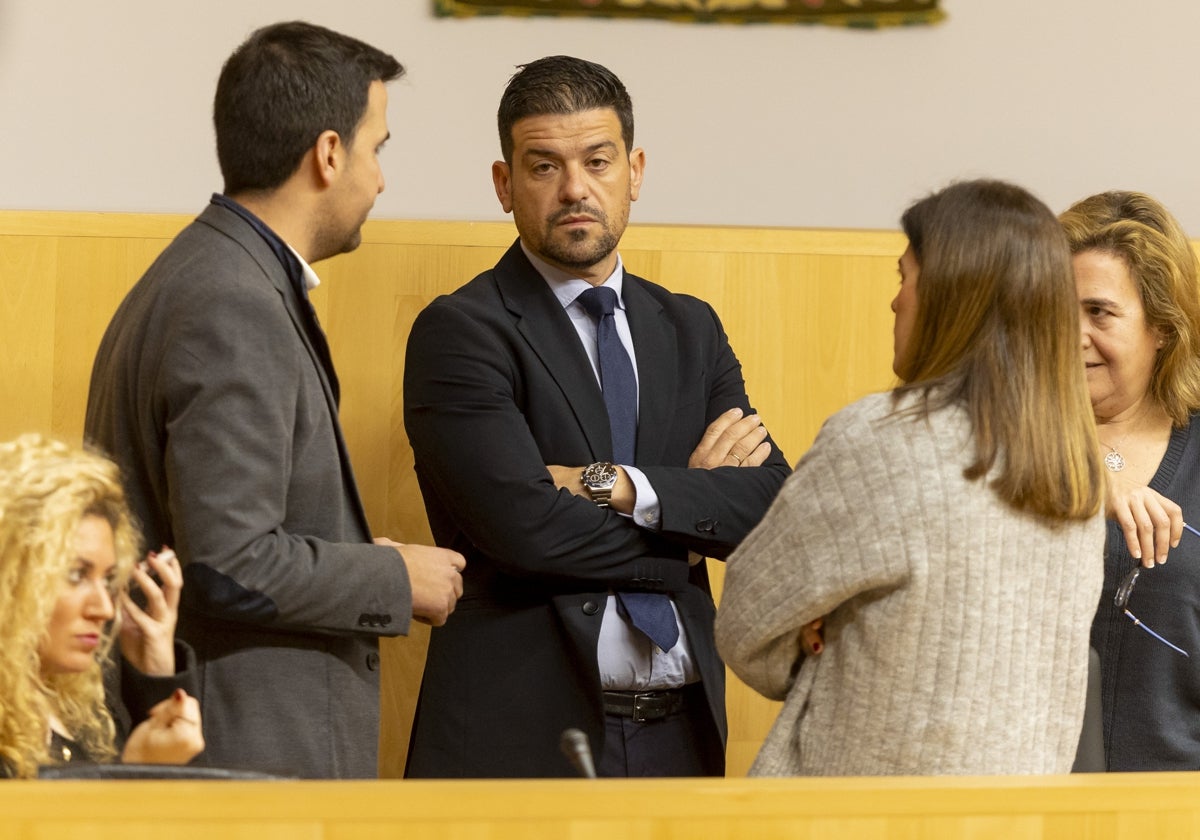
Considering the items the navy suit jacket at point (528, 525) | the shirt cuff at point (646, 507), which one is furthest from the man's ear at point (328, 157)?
the shirt cuff at point (646, 507)

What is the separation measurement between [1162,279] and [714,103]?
111 cm

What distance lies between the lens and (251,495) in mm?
1729

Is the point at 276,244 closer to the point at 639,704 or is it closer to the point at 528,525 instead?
the point at 528,525

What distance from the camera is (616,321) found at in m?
2.43

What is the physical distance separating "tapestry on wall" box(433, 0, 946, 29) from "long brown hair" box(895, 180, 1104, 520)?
5.00ft

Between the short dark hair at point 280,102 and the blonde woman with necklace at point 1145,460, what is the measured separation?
1.08 metres

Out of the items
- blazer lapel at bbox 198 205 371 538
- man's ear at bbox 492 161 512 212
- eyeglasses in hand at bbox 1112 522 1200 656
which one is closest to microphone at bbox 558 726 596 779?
blazer lapel at bbox 198 205 371 538

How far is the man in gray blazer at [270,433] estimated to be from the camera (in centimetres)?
173

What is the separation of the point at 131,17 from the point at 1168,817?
245 centimetres

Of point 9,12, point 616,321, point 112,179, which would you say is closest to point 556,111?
point 616,321

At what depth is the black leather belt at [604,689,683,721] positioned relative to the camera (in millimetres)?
2209

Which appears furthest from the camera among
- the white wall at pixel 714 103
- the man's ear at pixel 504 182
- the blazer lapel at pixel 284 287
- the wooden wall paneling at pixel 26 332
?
the white wall at pixel 714 103

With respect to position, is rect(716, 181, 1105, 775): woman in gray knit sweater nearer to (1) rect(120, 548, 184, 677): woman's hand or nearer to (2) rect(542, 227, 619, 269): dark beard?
(1) rect(120, 548, 184, 677): woman's hand

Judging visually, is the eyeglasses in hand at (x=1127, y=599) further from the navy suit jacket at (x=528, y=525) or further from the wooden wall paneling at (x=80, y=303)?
the wooden wall paneling at (x=80, y=303)
